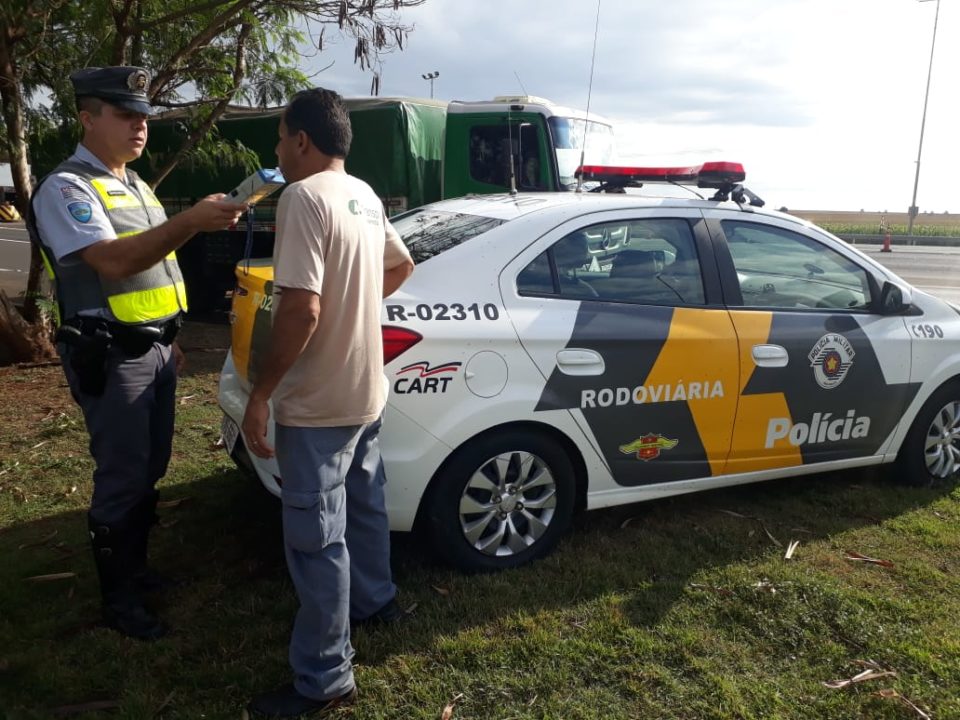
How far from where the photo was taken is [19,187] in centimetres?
663

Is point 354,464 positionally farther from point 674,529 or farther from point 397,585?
point 674,529

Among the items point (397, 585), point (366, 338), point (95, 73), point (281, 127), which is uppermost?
point (95, 73)

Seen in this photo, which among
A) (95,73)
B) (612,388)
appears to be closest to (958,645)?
(612,388)

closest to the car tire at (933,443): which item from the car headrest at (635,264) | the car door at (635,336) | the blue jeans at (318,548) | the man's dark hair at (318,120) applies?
the car door at (635,336)

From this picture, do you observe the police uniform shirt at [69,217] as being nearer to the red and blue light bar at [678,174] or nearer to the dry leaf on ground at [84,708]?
the dry leaf on ground at [84,708]

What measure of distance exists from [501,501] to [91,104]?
2056 mm

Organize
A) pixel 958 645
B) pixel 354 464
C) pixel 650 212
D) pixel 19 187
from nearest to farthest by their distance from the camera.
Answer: pixel 354 464
pixel 958 645
pixel 650 212
pixel 19 187

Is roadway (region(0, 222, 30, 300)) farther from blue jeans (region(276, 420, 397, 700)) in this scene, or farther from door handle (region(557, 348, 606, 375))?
blue jeans (region(276, 420, 397, 700))

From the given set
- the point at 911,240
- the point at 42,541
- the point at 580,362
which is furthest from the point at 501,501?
the point at 911,240

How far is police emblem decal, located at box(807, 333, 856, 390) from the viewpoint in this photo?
152 inches

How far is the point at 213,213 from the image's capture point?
2420 mm

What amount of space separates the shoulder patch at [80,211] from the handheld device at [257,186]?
0.56 meters

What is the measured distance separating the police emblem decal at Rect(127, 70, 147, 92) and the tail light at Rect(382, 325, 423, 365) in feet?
3.85

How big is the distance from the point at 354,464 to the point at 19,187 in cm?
530
